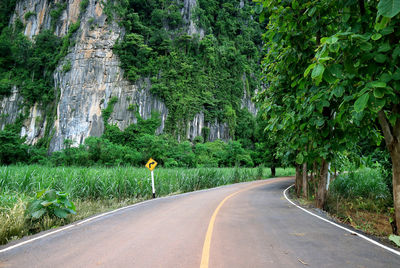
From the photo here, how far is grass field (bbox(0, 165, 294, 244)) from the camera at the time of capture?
5191 millimetres

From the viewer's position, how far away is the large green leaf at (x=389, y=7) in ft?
6.11

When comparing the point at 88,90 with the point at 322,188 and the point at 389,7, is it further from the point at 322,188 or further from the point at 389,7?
the point at 389,7

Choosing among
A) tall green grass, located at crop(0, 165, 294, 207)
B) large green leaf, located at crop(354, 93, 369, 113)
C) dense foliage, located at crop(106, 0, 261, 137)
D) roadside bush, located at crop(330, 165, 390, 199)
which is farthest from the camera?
dense foliage, located at crop(106, 0, 261, 137)

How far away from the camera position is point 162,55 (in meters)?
51.5

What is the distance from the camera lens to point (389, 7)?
191 cm

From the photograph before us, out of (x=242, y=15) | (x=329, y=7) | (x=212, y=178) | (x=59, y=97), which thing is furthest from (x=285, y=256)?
(x=242, y=15)

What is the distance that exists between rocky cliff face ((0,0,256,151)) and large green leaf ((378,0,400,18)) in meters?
42.6

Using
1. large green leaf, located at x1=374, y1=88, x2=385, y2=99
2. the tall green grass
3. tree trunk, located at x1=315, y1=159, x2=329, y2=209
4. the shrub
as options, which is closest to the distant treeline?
the tall green grass

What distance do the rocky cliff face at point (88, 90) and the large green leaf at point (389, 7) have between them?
4257 cm

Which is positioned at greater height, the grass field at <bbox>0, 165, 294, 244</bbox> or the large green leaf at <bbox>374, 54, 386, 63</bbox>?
the large green leaf at <bbox>374, 54, 386, 63</bbox>

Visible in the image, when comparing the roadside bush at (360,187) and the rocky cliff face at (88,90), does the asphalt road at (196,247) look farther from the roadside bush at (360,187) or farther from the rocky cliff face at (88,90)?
the rocky cliff face at (88,90)

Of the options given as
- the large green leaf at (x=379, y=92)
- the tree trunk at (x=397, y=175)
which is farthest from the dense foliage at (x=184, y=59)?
the large green leaf at (x=379, y=92)

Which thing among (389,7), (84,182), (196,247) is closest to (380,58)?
(389,7)

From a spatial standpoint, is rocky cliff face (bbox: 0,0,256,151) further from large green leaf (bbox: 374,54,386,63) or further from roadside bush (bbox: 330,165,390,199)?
large green leaf (bbox: 374,54,386,63)
